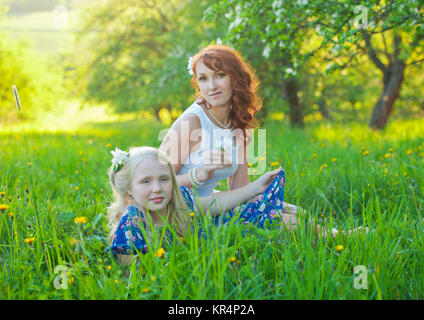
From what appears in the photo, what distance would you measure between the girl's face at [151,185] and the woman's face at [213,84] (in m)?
0.79

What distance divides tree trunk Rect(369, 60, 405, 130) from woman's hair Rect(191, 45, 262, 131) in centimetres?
448

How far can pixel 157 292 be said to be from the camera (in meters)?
1.50

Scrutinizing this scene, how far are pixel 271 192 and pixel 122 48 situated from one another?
9.84m

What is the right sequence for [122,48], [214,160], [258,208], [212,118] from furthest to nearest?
[122,48] → [212,118] → [258,208] → [214,160]

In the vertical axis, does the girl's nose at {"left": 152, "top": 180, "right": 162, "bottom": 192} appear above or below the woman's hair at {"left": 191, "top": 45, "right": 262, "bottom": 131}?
below

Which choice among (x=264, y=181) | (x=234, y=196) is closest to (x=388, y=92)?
(x=264, y=181)

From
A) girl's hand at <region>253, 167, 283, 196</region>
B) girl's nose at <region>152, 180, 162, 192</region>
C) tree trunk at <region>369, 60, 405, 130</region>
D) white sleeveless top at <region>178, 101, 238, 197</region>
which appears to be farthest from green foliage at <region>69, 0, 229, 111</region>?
girl's nose at <region>152, 180, 162, 192</region>

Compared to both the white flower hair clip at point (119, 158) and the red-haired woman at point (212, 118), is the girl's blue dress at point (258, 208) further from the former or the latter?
the white flower hair clip at point (119, 158)

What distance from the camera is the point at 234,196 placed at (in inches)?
96.2

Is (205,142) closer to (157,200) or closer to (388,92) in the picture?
(157,200)

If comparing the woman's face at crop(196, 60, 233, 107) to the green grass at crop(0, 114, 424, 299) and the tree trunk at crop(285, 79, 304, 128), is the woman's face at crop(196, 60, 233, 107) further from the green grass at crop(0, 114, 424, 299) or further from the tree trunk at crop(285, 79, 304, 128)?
the tree trunk at crop(285, 79, 304, 128)

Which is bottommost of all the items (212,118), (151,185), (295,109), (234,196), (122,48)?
(234,196)

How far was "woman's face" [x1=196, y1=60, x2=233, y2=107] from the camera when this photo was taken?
8.53ft

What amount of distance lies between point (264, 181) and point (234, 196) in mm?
228
